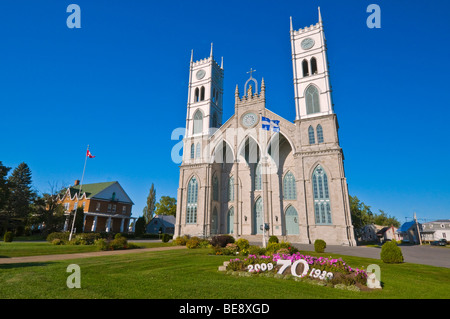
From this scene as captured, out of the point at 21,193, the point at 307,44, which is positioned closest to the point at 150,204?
the point at 21,193

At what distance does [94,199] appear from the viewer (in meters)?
45.3

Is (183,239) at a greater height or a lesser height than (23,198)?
lesser

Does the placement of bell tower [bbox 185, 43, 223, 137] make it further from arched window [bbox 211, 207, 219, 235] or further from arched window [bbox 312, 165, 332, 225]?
arched window [bbox 312, 165, 332, 225]

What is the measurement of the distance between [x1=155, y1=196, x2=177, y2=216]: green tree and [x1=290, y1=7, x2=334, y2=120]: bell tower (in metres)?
45.1

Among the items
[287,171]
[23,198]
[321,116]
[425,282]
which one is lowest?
[425,282]

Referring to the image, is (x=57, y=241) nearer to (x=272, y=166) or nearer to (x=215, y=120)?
(x=272, y=166)

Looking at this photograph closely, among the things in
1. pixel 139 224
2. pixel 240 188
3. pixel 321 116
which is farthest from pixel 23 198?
pixel 321 116

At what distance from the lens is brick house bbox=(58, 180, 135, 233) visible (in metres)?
44.8

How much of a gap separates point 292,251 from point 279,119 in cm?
2413

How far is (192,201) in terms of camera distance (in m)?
37.9
